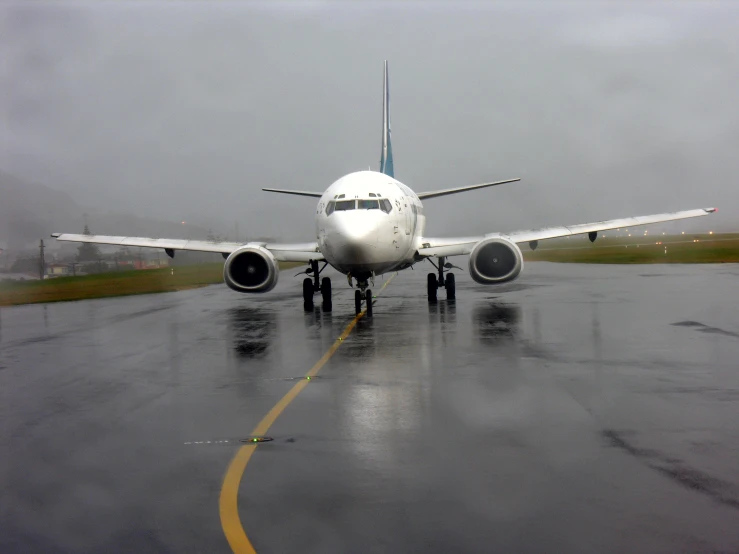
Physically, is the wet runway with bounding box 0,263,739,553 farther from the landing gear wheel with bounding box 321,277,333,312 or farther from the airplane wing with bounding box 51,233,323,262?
the airplane wing with bounding box 51,233,323,262

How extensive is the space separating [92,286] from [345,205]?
22441 millimetres

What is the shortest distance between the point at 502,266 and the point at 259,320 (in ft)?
22.5

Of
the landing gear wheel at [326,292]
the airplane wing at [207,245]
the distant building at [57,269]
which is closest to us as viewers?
the landing gear wheel at [326,292]

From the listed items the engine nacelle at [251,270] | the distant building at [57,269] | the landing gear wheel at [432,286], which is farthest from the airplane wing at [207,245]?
the distant building at [57,269]

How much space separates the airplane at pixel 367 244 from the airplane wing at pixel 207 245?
32 millimetres

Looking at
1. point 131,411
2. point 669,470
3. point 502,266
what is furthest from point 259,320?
point 669,470

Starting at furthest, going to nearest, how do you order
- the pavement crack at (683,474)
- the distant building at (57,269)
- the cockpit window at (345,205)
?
the distant building at (57,269) < the cockpit window at (345,205) < the pavement crack at (683,474)

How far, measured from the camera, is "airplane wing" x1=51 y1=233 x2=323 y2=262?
21.8 metres

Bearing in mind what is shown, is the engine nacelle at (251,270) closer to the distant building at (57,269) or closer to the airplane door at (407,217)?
the airplane door at (407,217)

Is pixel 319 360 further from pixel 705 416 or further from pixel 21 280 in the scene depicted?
pixel 21 280

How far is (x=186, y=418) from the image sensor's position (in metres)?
7.81

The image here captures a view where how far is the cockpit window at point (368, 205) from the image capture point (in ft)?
59.7

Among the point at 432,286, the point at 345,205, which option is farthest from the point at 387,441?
the point at 432,286

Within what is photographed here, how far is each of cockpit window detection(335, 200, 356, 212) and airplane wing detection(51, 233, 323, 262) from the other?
3.41 metres
